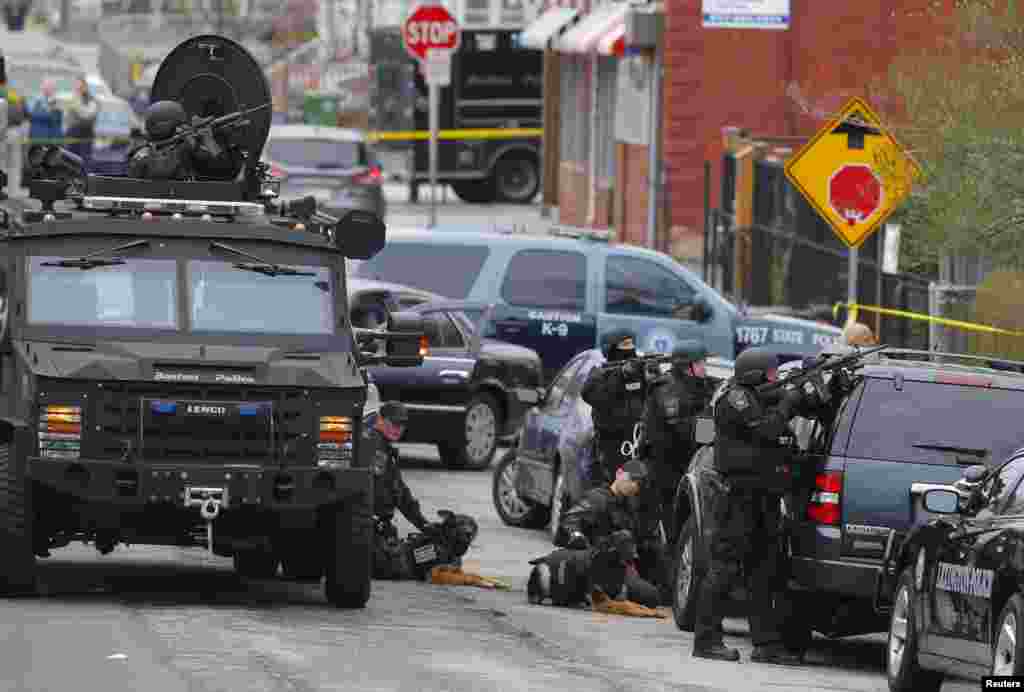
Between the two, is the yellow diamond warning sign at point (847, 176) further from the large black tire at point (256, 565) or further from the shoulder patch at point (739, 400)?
the shoulder patch at point (739, 400)

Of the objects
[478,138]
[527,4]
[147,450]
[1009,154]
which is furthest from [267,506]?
[527,4]

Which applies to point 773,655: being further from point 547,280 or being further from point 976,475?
point 547,280

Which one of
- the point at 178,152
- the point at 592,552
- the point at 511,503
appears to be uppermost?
the point at 178,152

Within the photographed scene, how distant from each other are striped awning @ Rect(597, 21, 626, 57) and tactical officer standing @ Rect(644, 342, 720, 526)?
26884 millimetres

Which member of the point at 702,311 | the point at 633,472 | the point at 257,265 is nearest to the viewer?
the point at 257,265

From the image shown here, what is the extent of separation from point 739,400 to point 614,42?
31230 mm

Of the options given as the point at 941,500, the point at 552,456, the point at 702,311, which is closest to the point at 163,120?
the point at 552,456

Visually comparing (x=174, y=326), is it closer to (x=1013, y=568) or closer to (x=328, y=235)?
(x=328, y=235)

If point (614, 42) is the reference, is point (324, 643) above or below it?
below

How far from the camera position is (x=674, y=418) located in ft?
61.3

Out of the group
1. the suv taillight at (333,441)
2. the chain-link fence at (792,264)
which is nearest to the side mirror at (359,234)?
the suv taillight at (333,441)

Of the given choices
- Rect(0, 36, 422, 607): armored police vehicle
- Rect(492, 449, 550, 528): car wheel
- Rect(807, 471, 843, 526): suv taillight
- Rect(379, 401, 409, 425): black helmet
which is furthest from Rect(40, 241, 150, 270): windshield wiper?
Rect(492, 449, 550, 528): car wheel

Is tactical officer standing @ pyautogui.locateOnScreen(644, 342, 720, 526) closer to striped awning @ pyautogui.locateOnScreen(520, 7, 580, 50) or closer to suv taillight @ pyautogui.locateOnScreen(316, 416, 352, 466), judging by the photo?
suv taillight @ pyautogui.locateOnScreen(316, 416, 352, 466)

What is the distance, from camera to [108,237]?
16.1 meters
